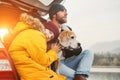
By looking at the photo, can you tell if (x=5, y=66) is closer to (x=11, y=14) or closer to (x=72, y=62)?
(x=11, y=14)

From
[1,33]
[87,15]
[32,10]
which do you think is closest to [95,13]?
[87,15]

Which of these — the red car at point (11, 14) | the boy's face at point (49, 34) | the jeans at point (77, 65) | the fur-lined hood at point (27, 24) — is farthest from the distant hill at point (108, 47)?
the fur-lined hood at point (27, 24)

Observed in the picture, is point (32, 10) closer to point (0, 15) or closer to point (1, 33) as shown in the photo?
point (0, 15)

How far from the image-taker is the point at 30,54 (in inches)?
180

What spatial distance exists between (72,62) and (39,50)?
3.74 ft

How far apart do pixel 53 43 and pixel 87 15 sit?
385 cm

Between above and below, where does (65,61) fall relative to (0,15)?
below

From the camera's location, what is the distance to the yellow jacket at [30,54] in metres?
4.56

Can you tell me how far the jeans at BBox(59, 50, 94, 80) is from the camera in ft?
17.8

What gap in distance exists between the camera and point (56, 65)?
5.08 metres

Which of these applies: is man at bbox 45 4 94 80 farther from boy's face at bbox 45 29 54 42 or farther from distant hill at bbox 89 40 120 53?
distant hill at bbox 89 40 120 53

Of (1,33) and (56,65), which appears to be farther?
(56,65)

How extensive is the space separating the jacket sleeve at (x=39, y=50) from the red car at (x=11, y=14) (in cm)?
23

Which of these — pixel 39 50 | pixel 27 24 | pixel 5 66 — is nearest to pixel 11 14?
pixel 27 24
